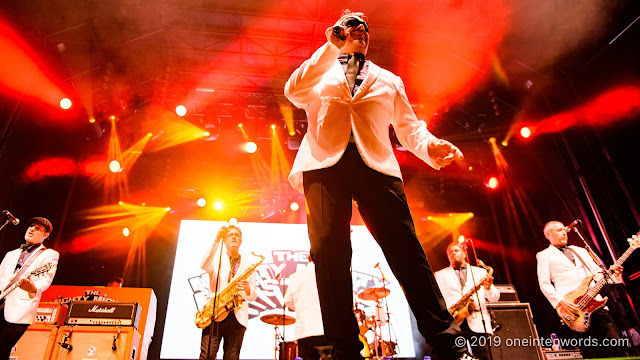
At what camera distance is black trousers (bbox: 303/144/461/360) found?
4.63 feet

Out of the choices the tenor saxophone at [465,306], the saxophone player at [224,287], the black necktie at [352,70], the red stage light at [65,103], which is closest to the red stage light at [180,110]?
the red stage light at [65,103]

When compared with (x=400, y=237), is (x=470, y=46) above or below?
above

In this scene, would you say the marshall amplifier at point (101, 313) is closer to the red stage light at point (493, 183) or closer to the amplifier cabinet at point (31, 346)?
the amplifier cabinet at point (31, 346)

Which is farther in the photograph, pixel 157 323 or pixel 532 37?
pixel 157 323

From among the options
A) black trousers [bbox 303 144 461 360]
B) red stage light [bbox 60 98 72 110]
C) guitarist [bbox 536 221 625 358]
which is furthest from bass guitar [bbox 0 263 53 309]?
guitarist [bbox 536 221 625 358]

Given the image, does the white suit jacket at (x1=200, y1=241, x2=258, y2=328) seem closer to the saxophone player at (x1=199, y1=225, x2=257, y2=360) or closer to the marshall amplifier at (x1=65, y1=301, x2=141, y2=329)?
the saxophone player at (x1=199, y1=225, x2=257, y2=360)

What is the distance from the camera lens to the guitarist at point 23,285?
3.83m

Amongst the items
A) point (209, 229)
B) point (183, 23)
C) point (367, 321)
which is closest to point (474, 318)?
point (367, 321)

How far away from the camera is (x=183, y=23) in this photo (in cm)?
698

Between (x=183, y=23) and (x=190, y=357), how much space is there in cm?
625

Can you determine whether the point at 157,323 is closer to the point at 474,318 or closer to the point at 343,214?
the point at 474,318

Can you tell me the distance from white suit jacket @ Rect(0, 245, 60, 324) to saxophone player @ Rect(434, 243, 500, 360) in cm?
491

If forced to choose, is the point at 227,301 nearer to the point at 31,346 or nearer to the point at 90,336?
the point at 90,336

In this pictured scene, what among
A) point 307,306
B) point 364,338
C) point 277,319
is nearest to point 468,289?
Answer: point 364,338
